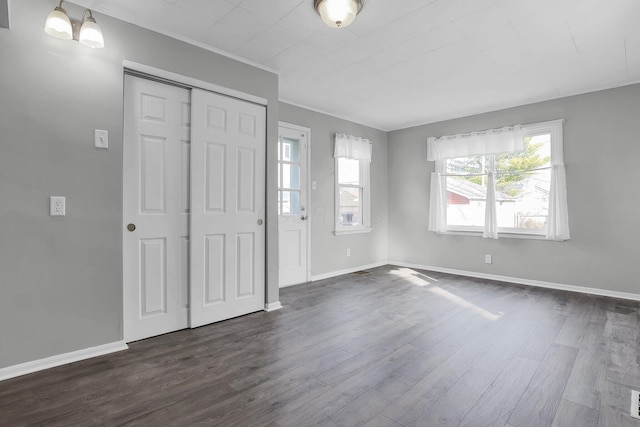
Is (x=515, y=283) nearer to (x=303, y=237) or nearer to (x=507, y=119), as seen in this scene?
(x=507, y=119)

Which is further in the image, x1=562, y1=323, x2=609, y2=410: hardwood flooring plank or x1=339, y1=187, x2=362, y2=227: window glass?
x1=339, y1=187, x2=362, y2=227: window glass

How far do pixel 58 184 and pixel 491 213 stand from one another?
510cm

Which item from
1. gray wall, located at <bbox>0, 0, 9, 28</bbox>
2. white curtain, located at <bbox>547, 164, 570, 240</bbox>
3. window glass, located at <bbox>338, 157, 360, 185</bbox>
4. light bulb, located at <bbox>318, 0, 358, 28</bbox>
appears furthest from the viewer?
window glass, located at <bbox>338, 157, 360, 185</bbox>

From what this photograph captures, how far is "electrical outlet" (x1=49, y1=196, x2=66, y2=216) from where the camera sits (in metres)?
2.22

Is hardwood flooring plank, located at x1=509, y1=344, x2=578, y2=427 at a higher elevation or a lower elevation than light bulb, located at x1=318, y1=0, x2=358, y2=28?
lower

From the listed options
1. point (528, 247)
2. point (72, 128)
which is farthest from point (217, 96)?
point (528, 247)

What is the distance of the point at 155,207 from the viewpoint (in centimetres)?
276

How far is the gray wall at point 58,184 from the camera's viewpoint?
6.88ft

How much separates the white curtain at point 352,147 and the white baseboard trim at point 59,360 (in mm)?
3839

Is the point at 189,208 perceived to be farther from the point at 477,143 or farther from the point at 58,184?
the point at 477,143

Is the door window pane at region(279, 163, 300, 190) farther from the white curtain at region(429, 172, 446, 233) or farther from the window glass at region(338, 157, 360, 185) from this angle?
the white curtain at region(429, 172, 446, 233)

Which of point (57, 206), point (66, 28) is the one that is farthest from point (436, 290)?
point (66, 28)

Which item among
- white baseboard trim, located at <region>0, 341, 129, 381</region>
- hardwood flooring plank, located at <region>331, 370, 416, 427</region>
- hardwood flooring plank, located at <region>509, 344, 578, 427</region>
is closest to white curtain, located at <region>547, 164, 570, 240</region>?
hardwood flooring plank, located at <region>509, 344, 578, 427</region>

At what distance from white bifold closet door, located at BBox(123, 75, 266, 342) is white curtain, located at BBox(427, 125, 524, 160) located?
3269 mm
